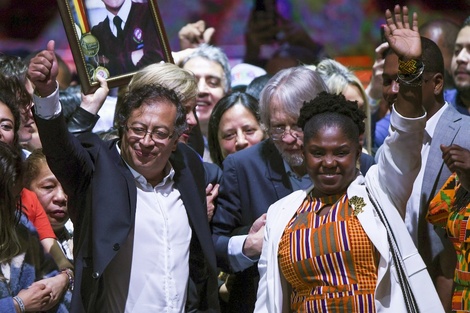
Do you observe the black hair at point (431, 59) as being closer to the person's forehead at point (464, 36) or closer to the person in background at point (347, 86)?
the person in background at point (347, 86)

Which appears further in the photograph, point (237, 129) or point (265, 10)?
point (265, 10)

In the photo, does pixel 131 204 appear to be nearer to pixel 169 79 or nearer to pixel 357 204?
pixel 169 79

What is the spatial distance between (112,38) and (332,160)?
67.0 inches

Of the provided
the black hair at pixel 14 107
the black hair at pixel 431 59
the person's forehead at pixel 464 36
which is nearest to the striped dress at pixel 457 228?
the black hair at pixel 431 59

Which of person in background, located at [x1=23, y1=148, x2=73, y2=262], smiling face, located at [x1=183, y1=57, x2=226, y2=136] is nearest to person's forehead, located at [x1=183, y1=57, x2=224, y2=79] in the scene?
smiling face, located at [x1=183, y1=57, x2=226, y2=136]

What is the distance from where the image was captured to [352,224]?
479cm

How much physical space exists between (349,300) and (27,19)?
4.87 metres

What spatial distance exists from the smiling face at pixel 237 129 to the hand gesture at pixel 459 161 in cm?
181

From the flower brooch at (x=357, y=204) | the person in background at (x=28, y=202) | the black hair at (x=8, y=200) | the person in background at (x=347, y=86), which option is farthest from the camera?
the person in background at (x=347, y=86)

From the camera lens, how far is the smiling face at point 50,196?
228 inches

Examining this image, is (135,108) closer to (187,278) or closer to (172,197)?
(172,197)

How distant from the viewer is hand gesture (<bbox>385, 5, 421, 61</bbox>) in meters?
4.63

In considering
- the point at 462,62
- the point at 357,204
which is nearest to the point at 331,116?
the point at 357,204

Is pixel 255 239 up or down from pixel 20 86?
down
